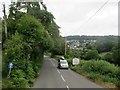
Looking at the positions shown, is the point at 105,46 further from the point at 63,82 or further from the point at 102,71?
the point at 63,82

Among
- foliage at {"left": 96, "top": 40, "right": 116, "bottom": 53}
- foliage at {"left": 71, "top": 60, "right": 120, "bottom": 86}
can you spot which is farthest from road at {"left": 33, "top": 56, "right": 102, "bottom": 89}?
foliage at {"left": 96, "top": 40, "right": 116, "bottom": 53}

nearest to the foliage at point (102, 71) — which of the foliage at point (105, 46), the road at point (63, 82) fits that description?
the road at point (63, 82)

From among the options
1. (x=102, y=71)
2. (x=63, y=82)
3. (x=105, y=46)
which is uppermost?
(x=105, y=46)

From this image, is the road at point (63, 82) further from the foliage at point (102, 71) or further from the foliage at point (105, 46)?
the foliage at point (105, 46)

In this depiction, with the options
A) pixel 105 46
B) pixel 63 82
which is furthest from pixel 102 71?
pixel 105 46

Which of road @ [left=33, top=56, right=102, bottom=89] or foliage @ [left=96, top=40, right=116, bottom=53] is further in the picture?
foliage @ [left=96, top=40, right=116, bottom=53]

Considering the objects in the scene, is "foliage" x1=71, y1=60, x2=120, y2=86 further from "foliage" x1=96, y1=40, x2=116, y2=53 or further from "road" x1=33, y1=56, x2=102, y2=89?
"foliage" x1=96, y1=40, x2=116, y2=53

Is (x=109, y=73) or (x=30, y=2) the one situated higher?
(x=30, y=2)

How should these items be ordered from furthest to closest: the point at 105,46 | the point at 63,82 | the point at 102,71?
the point at 105,46, the point at 102,71, the point at 63,82

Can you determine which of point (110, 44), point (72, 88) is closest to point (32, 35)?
point (72, 88)

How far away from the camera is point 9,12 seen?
97.3 feet

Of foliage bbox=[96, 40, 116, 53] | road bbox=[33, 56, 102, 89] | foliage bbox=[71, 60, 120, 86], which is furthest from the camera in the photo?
foliage bbox=[96, 40, 116, 53]

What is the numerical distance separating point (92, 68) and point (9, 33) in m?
12.3

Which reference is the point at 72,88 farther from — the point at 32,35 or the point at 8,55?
the point at 32,35
